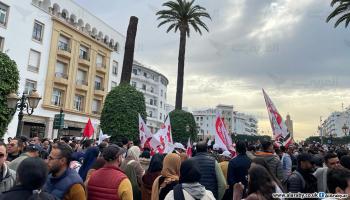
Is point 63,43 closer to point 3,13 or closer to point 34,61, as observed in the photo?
point 34,61

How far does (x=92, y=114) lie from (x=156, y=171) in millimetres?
38376

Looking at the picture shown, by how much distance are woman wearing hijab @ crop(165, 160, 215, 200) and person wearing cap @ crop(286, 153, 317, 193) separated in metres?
1.94

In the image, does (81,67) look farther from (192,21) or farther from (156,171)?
(156,171)

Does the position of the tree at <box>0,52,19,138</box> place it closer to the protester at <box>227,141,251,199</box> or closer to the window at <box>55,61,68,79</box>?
the protester at <box>227,141,251,199</box>

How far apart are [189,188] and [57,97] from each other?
35990 mm

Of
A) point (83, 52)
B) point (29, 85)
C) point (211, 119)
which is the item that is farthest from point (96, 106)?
point (211, 119)

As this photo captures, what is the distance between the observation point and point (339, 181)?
3.04m

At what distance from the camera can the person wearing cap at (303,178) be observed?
16.5 feet

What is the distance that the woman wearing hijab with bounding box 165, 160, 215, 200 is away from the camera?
3620 millimetres

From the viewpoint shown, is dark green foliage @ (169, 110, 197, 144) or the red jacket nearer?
the red jacket

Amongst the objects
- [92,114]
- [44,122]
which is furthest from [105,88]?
[44,122]

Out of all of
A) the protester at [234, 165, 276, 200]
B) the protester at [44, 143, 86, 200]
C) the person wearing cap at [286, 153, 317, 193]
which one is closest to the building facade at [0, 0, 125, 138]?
the protester at [44, 143, 86, 200]

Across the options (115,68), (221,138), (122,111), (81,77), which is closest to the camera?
(221,138)

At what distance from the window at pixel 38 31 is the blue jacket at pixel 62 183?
33.4m
